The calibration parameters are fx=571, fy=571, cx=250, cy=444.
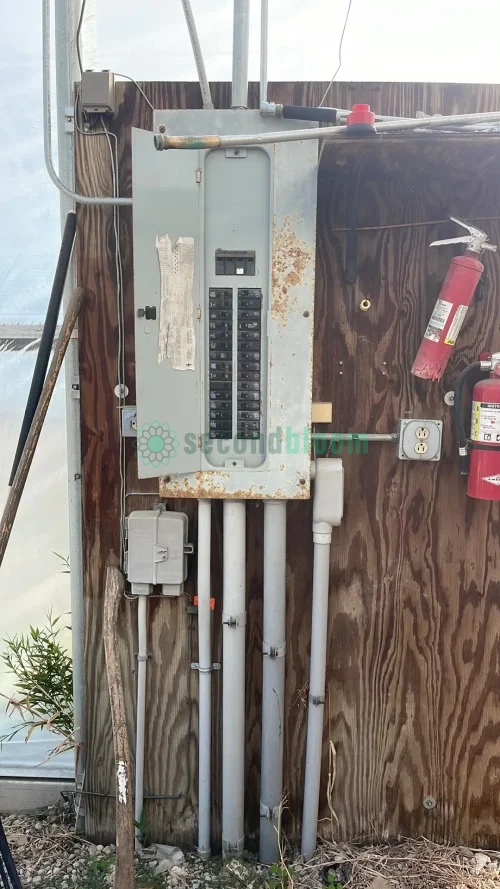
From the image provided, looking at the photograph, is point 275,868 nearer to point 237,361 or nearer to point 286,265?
point 237,361

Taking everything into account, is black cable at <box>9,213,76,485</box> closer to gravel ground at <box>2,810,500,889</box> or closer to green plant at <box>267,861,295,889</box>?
gravel ground at <box>2,810,500,889</box>

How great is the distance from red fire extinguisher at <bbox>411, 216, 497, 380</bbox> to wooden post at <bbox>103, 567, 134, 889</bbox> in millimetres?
998

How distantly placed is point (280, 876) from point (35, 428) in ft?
4.32

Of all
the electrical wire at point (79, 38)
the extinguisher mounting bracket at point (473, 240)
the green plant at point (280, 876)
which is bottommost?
the green plant at point (280, 876)

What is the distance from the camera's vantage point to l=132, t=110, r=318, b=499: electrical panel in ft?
4.28

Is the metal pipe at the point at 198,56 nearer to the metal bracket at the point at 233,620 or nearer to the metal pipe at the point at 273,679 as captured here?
the metal pipe at the point at 273,679

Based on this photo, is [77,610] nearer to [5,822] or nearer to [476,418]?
[5,822]

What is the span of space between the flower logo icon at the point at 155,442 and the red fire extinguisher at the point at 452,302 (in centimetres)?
65

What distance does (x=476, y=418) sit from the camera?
4.61ft

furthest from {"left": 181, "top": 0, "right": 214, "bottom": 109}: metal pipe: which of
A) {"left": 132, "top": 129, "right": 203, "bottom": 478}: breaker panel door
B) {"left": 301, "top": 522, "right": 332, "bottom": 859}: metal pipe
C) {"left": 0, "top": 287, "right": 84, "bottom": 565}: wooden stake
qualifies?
{"left": 301, "top": 522, "right": 332, "bottom": 859}: metal pipe

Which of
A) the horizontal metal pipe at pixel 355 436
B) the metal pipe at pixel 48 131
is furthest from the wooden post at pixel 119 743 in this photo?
the metal pipe at pixel 48 131

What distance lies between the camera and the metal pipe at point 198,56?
4.27 ft

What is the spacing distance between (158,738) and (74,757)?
0.28 meters

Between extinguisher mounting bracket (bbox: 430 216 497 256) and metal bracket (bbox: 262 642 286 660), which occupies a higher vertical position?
extinguisher mounting bracket (bbox: 430 216 497 256)
